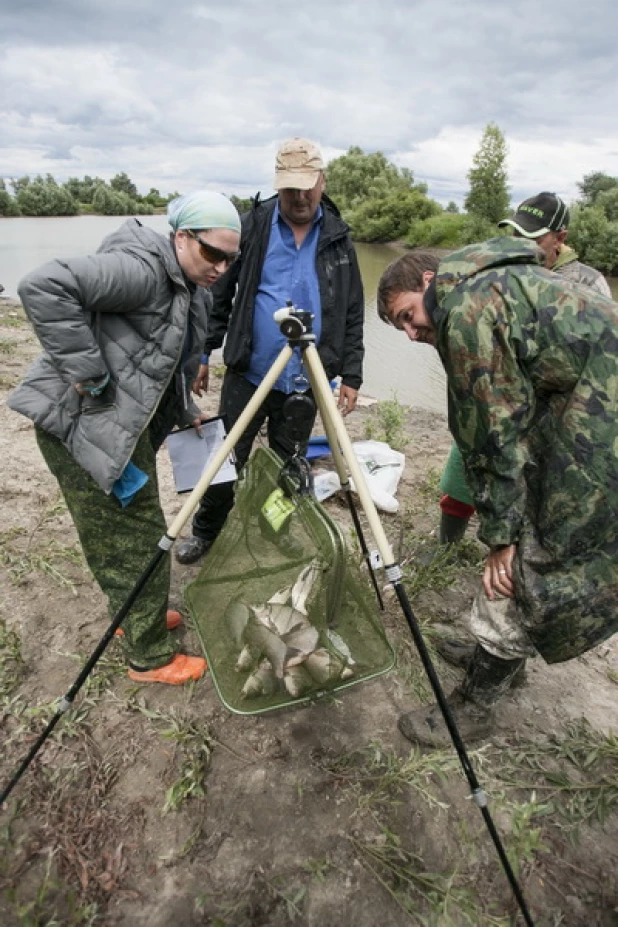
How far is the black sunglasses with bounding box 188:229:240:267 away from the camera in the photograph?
1.92 m

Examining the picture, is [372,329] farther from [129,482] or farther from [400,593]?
[400,593]

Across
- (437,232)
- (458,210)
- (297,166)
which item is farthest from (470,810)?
(458,210)

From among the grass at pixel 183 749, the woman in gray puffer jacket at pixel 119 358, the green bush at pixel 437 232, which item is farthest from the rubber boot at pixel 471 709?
the green bush at pixel 437 232

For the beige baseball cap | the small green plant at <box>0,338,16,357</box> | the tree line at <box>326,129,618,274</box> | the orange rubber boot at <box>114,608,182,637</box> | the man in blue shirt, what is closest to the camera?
the beige baseball cap

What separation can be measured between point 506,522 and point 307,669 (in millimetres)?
896

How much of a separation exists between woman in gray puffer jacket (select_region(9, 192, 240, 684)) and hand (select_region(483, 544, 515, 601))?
1430 mm

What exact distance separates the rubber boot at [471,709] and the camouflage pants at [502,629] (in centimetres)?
13

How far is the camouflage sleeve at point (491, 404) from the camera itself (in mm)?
1613

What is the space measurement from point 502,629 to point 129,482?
5.30ft

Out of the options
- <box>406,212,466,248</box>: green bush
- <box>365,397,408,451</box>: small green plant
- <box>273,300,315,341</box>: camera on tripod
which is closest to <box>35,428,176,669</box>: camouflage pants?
<box>273,300,315,341</box>: camera on tripod

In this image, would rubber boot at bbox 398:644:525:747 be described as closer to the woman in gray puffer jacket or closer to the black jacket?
the woman in gray puffer jacket

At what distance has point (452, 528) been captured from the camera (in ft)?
11.9

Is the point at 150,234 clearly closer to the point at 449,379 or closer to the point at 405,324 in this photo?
the point at 405,324

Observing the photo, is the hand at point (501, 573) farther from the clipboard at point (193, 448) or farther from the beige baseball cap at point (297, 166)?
the beige baseball cap at point (297, 166)
